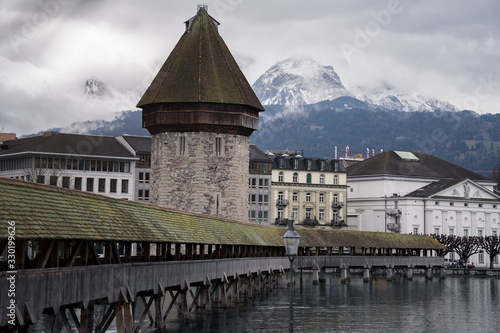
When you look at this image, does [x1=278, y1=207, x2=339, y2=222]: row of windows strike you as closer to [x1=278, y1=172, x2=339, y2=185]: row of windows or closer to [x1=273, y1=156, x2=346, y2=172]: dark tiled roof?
[x1=278, y1=172, x2=339, y2=185]: row of windows

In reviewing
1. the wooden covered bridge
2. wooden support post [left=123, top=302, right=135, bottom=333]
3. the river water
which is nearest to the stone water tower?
the river water

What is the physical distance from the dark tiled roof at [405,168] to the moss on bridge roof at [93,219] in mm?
77301

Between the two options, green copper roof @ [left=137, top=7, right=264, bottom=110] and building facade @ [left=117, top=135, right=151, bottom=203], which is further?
building facade @ [left=117, top=135, right=151, bottom=203]

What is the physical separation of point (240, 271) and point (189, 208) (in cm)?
1225

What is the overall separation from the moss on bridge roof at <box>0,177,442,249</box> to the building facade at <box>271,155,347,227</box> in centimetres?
6182

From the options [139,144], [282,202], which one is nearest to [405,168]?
[282,202]

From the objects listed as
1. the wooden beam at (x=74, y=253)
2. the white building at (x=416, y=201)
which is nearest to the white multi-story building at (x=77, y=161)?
the white building at (x=416, y=201)

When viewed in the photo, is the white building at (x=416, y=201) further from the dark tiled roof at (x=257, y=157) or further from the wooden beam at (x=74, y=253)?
the wooden beam at (x=74, y=253)

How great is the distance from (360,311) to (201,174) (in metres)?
17.1

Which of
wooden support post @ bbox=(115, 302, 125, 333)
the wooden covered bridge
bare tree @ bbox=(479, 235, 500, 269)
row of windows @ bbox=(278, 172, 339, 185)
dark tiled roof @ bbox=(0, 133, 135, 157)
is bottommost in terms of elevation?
wooden support post @ bbox=(115, 302, 125, 333)

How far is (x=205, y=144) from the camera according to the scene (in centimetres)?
6281

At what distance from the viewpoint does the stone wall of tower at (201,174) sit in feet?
204

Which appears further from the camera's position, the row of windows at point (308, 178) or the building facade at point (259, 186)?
the row of windows at point (308, 178)

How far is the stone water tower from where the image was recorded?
2457 inches
